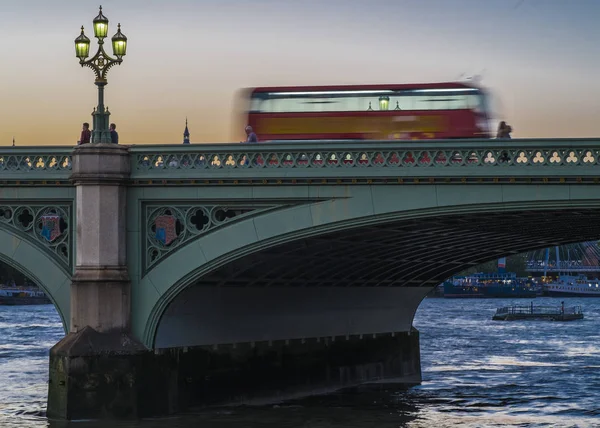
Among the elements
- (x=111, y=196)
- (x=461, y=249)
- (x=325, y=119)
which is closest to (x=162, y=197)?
(x=111, y=196)

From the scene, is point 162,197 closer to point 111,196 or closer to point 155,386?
point 111,196

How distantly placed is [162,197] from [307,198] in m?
3.61

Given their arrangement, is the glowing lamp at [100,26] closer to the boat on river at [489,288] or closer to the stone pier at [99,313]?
the stone pier at [99,313]

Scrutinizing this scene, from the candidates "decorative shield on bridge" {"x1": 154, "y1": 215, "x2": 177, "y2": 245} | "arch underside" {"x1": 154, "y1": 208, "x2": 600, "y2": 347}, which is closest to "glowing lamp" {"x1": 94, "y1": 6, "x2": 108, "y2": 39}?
"decorative shield on bridge" {"x1": 154, "y1": 215, "x2": 177, "y2": 245}

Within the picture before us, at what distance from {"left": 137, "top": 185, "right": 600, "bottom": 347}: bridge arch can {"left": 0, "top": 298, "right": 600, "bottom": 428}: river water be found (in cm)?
372

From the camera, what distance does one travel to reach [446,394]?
4450 cm

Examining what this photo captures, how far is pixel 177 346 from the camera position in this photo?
3412 centimetres

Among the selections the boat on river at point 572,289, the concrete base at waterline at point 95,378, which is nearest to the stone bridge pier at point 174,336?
the concrete base at waterline at point 95,378

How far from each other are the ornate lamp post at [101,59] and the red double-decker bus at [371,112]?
24.0ft

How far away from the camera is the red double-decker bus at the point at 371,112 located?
37.6 metres

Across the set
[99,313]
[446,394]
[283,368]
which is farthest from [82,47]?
[446,394]

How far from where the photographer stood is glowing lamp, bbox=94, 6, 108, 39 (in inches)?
1231

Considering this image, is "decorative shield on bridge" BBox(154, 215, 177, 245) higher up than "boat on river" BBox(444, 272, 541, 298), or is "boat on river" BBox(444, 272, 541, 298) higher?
"boat on river" BBox(444, 272, 541, 298)

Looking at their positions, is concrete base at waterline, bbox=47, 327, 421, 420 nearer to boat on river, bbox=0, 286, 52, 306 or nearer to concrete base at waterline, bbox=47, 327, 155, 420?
concrete base at waterline, bbox=47, 327, 155, 420
